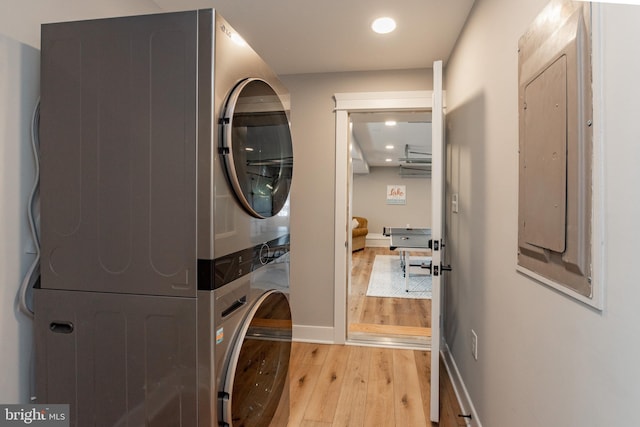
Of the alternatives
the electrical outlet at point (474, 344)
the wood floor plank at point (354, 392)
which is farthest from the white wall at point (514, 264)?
the wood floor plank at point (354, 392)

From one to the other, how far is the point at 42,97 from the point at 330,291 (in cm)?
233

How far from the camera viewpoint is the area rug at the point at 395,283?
175 inches

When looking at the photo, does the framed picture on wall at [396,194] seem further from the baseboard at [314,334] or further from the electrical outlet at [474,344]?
the electrical outlet at [474,344]

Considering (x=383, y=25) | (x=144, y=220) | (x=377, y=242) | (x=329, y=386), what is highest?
(x=383, y=25)

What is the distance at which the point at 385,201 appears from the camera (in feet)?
32.3

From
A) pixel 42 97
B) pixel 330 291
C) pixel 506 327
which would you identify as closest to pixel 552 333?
pixel 506 327

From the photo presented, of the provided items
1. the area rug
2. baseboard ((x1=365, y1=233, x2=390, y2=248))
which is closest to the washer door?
the area rug

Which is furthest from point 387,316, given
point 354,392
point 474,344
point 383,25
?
point 383,25

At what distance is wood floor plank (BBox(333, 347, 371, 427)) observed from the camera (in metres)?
1.87

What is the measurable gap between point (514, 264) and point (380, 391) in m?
1.32

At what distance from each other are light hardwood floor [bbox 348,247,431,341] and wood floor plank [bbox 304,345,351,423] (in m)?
0.35

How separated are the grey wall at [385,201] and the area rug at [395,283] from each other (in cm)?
319

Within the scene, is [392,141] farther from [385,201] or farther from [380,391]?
[380,391]

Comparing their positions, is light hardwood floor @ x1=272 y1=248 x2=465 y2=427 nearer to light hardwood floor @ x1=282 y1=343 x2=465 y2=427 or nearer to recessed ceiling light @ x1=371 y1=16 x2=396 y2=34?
light hardwood floor @ x1=282 y1=343 x2=465 y2=427
